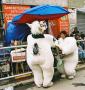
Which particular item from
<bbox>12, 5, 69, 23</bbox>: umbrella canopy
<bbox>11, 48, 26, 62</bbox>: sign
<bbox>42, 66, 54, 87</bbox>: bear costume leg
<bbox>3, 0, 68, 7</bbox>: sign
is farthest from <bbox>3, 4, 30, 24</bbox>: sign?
<bbox>42, 66, 54, 87</bbox>: bear costume leg

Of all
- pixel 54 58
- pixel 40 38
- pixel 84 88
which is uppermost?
pixel 40 38

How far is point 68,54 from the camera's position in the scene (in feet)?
33.6

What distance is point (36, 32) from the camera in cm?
922

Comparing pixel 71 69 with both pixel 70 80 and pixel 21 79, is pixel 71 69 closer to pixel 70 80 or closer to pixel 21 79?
pixel 70 80

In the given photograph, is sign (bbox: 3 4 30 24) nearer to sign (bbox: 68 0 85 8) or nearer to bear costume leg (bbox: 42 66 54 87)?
sign (bbox: 68 0 85 8)

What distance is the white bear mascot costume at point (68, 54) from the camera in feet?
32.8

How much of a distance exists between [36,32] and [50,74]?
4.16 ft

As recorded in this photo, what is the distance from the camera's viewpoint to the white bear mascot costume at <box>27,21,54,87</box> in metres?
9.18

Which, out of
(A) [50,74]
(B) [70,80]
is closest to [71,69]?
(B) [70,80]

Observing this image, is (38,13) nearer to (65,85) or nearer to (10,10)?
(65,85)

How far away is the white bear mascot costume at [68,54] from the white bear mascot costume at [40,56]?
736 millimetres

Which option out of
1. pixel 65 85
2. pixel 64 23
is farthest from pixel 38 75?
pixel 64 23

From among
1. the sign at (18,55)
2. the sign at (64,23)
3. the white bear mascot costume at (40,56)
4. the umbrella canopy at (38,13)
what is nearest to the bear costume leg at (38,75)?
the white bear mascot costume at (40,56)

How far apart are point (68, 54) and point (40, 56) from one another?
138 cm
